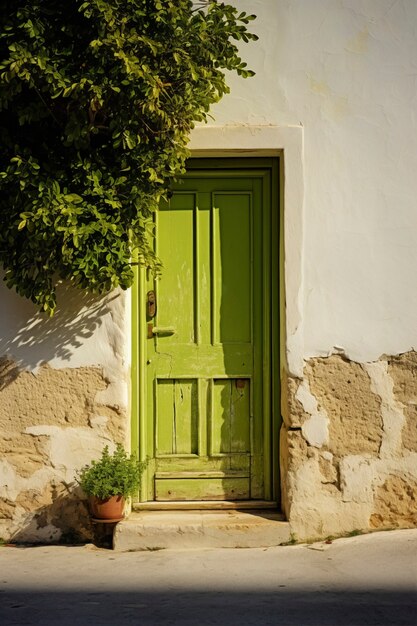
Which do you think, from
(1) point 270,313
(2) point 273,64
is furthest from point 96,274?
(2) point 273,64

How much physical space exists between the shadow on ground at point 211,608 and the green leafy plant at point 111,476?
811 millimetres

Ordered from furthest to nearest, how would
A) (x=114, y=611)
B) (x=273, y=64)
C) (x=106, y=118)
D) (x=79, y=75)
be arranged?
(x=273, y=64) → (x=106, y=118) → (x=79, y=75) → (x=114, y=611)

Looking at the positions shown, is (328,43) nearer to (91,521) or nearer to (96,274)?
(96,274)

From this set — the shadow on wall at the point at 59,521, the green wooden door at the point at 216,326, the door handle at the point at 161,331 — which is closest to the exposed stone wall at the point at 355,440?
the green wooden door at the point at 216,326

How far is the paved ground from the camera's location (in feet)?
14.0

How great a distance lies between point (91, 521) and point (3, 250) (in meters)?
1.67

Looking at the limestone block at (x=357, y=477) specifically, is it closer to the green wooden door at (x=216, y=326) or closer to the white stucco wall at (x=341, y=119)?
the green wooden door at (x=216, y=326)

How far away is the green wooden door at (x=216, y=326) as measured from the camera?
5957 mm

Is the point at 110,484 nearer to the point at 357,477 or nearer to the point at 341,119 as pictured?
the point at 357,477

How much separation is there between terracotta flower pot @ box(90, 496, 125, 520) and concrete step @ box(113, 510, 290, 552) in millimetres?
73

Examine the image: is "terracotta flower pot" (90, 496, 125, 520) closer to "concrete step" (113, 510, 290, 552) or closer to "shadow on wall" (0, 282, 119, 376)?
"concrete step" (113, 510, 290, 552)

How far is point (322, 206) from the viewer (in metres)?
5.77

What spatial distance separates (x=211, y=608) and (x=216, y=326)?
2035mm

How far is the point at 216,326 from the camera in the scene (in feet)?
19.5
